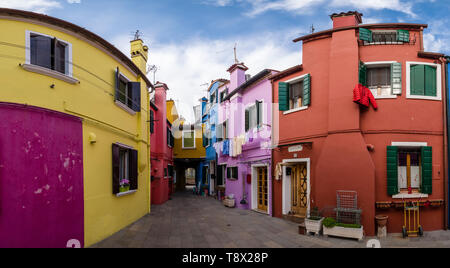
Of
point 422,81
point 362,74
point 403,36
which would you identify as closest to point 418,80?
point 422,81

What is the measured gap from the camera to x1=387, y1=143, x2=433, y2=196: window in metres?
7.88

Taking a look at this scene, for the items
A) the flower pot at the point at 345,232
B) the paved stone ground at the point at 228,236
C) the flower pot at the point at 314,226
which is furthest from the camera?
the flower pot at the point at 314,226

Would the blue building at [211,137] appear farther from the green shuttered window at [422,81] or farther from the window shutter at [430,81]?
the window shutter at [430,81]

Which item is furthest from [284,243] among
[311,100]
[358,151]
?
[311,100]

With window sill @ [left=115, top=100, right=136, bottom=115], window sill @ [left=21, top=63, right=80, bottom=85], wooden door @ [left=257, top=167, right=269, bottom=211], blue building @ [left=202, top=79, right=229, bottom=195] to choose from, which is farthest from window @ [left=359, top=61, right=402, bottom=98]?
blue building @ [left=202, top=79, right=229, bottom=195]

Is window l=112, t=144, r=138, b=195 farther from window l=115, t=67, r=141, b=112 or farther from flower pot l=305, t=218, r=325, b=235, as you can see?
flower pot l=305, t=218, r=325, b=235

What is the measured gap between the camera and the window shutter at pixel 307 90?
9.42m

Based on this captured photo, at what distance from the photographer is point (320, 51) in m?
9.24

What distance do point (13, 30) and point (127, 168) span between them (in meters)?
5.69

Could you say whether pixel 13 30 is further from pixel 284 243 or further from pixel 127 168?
pixel 284 243

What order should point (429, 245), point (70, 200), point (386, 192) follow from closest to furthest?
1. point (70, 200)
2. point (429, 245)
3. point (386, 192)

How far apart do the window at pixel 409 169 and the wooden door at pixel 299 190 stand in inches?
112

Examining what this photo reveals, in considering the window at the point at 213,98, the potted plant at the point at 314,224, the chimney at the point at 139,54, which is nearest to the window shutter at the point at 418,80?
the potted plant at the point at 314,224

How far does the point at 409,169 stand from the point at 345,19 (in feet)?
18.0
